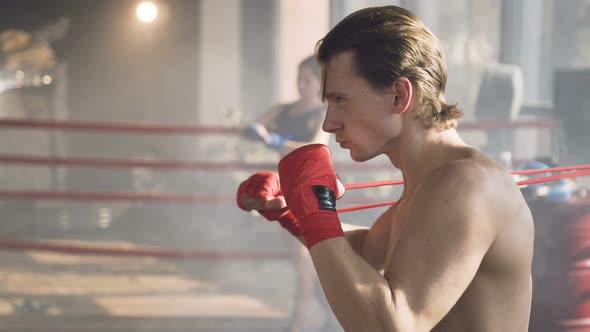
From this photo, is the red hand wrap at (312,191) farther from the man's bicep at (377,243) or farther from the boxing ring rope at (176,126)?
the boxing ring rope at (176,126)

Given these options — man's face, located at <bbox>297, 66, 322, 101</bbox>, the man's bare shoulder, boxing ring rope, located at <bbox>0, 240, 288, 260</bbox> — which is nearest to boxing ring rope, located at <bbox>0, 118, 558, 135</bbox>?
man's face, located at <bbox>297, 66, 322, 101</bbox>

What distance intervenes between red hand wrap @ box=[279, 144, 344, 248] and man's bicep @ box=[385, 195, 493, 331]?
0.12 metres

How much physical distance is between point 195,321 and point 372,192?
106 inches

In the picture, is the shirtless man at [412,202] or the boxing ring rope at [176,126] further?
the boxing ring rope at [176,126]

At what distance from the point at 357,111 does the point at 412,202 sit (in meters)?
0.18

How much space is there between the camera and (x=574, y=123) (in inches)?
145

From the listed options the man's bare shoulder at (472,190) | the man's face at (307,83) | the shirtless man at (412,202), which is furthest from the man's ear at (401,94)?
the man's face at (307,83)

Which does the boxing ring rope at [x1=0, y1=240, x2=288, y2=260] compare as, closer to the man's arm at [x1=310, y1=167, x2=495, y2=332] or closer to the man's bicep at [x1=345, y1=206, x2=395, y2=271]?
the man's bicep at [x1=345, y1=206, x2=395, y2=271]

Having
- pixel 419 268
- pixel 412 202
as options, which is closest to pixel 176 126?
pixel 412 202

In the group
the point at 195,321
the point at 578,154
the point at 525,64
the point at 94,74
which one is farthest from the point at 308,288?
the point at 94,74

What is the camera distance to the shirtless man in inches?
45.9

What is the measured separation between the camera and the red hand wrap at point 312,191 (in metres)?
1.23

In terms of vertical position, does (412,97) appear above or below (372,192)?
above

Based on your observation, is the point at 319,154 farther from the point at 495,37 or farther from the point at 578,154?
the point at 495,37
